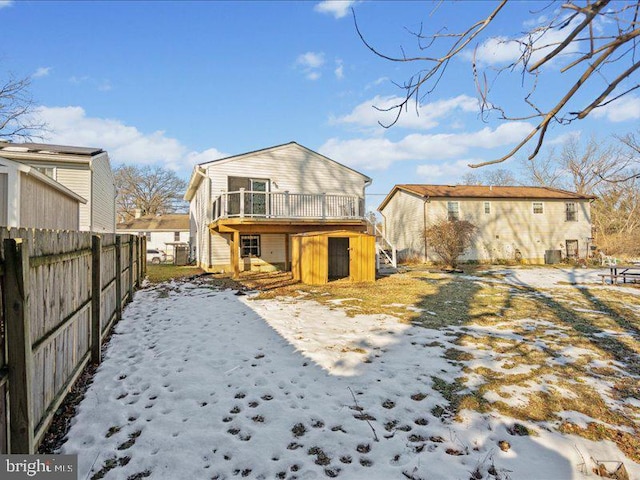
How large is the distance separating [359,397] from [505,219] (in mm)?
23509

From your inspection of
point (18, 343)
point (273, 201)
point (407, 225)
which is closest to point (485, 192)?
point (407, 225)

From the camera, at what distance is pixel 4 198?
26.1 ft

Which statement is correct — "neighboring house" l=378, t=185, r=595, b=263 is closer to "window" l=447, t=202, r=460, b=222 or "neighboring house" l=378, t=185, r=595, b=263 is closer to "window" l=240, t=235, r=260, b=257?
"window" l=447, t=202, r=460, b=222

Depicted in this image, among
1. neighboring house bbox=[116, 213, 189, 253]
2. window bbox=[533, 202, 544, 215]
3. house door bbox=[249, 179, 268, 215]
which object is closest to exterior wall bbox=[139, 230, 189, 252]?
neighboring house bbox=[116, 213, 189, 253]

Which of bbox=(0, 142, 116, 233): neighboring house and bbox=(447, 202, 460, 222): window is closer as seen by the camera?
bbox=(0, 142, 116, 233): neighboring house

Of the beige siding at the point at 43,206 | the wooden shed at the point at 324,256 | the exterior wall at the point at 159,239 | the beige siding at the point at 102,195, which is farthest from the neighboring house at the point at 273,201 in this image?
the exterior wall at the point at 159,239

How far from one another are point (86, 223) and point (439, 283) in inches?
539

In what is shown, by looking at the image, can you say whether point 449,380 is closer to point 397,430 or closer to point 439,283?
point 397,430

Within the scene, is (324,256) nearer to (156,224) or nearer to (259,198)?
(259,198)

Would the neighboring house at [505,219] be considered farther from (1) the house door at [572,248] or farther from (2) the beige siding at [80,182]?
(2) the beige siding at [80,182]

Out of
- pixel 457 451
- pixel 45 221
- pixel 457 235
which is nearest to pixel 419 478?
pixel 457 451

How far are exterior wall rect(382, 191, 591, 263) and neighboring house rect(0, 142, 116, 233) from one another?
18.3 meters

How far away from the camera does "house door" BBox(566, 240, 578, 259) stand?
23.7 m

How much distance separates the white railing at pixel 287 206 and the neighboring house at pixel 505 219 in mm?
8694
